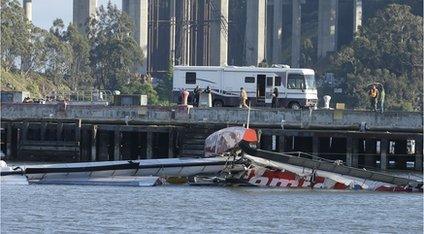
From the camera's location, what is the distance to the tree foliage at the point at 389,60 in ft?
432

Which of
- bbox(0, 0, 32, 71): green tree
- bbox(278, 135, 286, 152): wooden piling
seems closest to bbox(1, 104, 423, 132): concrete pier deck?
bbox(278, 135, 286, 152): wooden piling

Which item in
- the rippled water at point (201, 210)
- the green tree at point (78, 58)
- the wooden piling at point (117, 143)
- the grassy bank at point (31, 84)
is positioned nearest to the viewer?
the rippled water at point (201, 210)

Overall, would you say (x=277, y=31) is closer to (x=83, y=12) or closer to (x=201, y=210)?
(x=83, y=12)

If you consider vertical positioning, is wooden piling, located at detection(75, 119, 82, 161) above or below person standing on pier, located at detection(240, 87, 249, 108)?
below

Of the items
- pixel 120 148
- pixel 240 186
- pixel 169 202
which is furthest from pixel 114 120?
pixel 169 202

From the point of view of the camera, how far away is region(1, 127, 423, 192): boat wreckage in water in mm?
58375

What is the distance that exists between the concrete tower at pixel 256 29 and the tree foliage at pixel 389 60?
6.20 meters

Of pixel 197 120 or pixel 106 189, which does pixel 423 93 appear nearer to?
pixel 197 120

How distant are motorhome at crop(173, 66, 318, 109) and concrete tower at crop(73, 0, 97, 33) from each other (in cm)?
5284

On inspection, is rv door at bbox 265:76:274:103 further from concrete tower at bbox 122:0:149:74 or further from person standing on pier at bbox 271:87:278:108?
concrete tower at bbox 122:0:149:74

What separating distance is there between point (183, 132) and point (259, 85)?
355 inches

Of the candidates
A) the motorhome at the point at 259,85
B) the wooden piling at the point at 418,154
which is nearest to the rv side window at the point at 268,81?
the motorhome at the point at 259,85

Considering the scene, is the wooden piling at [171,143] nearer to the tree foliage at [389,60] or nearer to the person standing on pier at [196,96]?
the person standing on pier at [196,96]

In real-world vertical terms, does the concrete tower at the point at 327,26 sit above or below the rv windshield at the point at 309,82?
above
